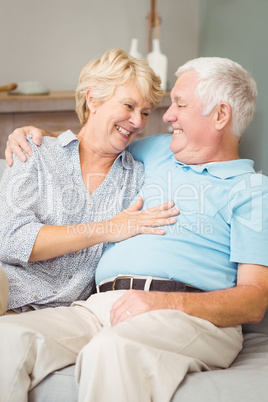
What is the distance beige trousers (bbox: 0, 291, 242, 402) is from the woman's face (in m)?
0.60

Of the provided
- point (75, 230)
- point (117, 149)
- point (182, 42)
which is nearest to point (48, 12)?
point (182, 42)

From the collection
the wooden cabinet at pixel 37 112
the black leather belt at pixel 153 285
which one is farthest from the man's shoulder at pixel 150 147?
the wooden cabinet at pixel 37 112

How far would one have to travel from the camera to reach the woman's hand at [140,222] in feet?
5.99

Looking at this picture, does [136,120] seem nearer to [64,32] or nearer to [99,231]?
[99,231]

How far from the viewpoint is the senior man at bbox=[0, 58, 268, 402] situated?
1365mm

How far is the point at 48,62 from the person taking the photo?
4152mm

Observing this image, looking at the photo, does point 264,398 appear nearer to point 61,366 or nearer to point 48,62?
point 61,366

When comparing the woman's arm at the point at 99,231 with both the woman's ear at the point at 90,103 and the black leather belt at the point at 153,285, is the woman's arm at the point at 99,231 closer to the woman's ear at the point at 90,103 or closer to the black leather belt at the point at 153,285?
the black leather belt at the point at 153,285

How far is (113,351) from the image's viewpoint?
1.33 metres

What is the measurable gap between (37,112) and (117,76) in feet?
5.63

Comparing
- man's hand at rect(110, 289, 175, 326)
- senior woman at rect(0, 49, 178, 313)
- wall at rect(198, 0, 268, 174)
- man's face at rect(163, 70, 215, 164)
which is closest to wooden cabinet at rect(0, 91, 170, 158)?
wall at rect(198, 0, 268, 174)

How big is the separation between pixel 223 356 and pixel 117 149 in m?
0.79

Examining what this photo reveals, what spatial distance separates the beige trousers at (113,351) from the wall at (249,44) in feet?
6.83

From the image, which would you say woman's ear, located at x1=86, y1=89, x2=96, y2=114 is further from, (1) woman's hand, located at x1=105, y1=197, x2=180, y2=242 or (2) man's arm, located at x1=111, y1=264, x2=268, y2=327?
A: (2) man's arm, located at x1=111, y1=264, x2=268, y2=327
